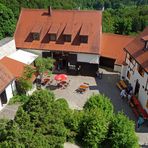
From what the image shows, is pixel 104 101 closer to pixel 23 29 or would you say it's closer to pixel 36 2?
pixel 23 29

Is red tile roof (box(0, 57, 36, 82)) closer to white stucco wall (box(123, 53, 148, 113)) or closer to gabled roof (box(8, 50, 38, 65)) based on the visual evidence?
gabled roof (box(8, 50, 38, 65))

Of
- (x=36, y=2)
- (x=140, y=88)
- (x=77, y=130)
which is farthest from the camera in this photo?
(x=36, y=2)

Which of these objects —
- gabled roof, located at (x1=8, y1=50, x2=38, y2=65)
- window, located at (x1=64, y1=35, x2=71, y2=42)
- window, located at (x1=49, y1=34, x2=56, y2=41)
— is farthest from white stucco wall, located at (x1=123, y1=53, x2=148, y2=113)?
gabled roof, located at (x1=8, y1=50, x2=38, y2=65)

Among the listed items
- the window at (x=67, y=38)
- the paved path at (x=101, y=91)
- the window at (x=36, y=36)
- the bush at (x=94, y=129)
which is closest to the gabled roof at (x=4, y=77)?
the paved path at (x=101, y=91)

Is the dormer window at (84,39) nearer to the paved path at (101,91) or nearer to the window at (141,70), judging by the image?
the paved path at (101,91)

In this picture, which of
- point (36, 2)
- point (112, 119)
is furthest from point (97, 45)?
point (36, 2)

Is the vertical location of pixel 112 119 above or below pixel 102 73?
above

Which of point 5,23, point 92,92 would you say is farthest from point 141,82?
point 5,23
